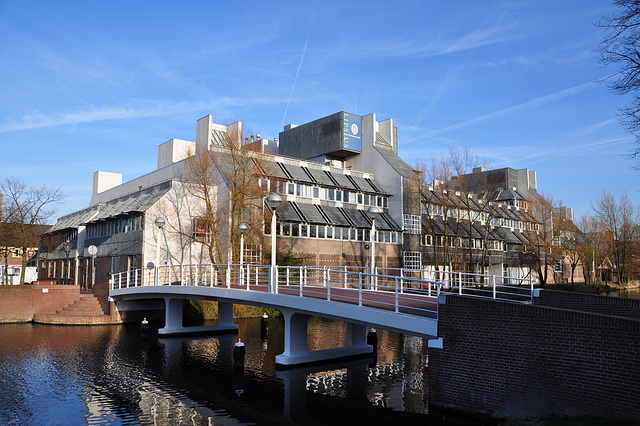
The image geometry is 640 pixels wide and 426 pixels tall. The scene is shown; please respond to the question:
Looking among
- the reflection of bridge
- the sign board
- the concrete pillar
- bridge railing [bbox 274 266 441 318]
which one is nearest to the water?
the reflection of bridge

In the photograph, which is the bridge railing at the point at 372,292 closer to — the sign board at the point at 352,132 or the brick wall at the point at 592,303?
the brick wall at the point at 592,303

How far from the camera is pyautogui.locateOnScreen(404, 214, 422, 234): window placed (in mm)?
48594

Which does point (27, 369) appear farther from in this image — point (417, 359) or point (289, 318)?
point (417, 359)

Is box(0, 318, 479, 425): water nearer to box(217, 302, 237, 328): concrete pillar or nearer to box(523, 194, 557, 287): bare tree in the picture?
box(217, 302, 237, 328): concrete pillar

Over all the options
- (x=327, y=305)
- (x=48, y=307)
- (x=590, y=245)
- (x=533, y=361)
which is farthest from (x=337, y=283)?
(x=590, y=245)

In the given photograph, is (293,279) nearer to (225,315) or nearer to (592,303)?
(225,315)

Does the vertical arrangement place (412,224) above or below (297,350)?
above

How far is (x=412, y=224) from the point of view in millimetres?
49156

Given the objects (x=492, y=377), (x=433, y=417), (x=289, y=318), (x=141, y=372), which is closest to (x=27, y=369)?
(x=141, y=372)

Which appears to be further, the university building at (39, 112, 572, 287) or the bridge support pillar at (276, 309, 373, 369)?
the university building at (39, 112, 572, 287)

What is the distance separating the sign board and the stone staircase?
27964 millimetres

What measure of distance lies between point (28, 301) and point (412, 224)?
33283mm

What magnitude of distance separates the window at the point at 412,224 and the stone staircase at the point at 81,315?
2800cm

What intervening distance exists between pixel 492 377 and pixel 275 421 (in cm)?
556
